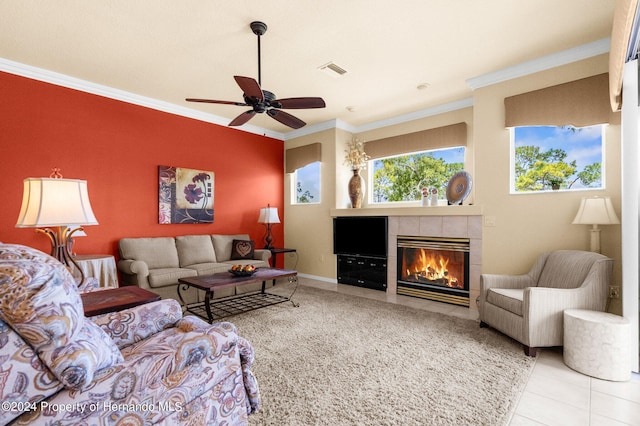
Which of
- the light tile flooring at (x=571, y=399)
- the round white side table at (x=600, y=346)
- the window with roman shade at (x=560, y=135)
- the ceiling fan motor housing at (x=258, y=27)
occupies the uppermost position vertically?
the ceiling fan motor housing at (x=258, y=27)

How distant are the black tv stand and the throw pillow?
5.03ft

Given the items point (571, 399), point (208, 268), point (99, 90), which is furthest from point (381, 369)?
point (99, 90)

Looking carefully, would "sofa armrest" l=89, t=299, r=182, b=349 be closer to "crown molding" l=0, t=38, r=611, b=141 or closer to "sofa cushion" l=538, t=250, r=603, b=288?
"sofa cushion" l=538, t=250, r=603, b=288

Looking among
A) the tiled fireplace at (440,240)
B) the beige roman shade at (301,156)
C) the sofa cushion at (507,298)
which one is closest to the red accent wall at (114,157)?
the beige roman shade at (301,156)

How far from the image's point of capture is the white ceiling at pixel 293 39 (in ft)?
8.36

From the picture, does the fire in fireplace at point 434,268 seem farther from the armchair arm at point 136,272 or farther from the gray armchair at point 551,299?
the armchair arm at point 136,272

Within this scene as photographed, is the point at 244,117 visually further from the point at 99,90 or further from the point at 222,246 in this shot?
the point at 222,246

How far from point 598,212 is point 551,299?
0.98 metres

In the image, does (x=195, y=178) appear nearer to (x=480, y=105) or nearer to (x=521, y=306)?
(x=480, y=105)

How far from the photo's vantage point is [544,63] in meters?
3.39

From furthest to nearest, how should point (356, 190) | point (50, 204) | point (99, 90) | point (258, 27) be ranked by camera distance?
point (356, 190) → point (99, 90) → point (258, 27) → point (50, 204)

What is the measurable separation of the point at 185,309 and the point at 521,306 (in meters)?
3.54

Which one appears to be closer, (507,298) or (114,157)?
(507,298)

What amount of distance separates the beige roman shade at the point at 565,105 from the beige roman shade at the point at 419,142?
36.4 inches
